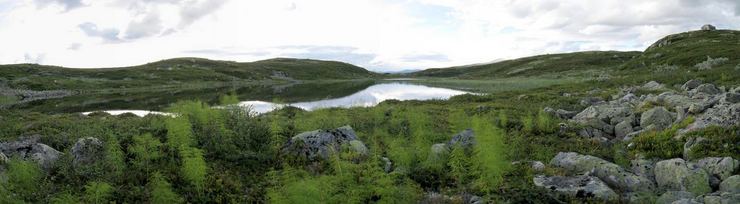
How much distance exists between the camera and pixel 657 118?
→ 1753cm

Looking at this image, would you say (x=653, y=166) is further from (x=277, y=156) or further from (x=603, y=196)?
(x=277, y=156)

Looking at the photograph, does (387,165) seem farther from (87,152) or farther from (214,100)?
(214,100)

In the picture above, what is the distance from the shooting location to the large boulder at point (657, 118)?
17328 mm

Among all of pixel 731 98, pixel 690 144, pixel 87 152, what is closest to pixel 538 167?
pixel 690 144

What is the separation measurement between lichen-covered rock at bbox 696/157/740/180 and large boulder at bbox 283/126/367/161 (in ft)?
29.0

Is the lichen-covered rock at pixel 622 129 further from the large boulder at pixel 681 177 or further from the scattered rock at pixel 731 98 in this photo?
the large boulder at pixel 681 177

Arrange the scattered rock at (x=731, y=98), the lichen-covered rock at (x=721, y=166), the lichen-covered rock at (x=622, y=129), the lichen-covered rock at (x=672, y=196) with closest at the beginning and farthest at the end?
the lichen-covered rock at (x=672, y=196), the lichen-covered rock at (x=721, y=166), the scattered rock at (x=731, y=98), the lichen-covered rock at (x=622, y=129)

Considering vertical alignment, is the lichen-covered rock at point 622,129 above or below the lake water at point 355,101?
above

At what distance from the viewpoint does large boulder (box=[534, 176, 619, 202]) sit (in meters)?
10.6

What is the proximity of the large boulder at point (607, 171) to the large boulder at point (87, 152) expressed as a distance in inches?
494

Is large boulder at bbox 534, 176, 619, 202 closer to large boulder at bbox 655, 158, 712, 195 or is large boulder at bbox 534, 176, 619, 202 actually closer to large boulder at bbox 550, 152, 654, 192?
large boulder at bbox 550, 152, 654, 192

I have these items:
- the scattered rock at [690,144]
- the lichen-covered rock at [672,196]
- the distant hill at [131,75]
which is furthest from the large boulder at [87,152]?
the distant hill at [131,75]

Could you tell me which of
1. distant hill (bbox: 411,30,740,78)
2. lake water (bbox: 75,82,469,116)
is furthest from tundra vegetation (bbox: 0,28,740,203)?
distant hill (bbox: 411,30,740,78)

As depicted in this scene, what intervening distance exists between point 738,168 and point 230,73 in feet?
458
